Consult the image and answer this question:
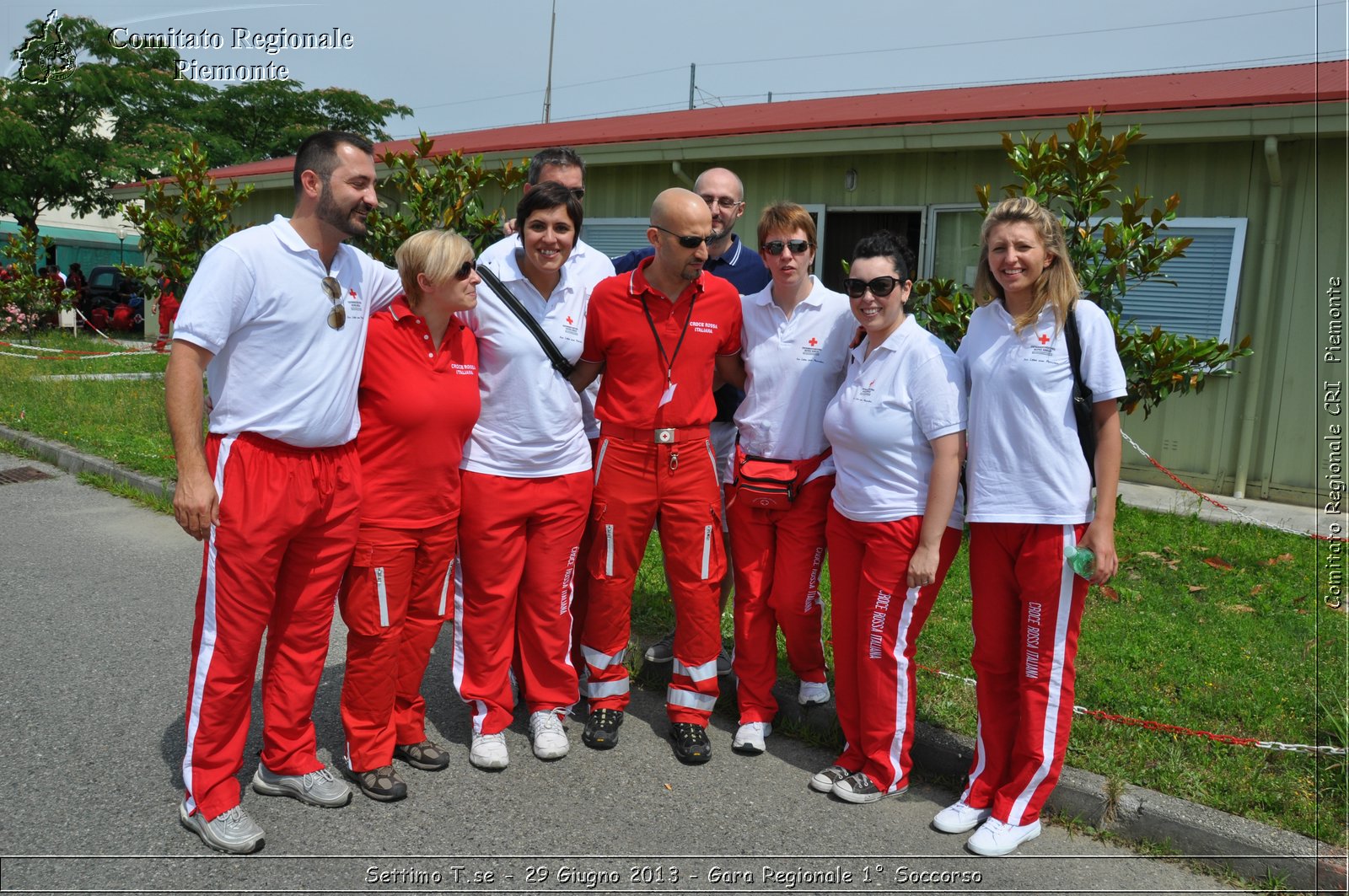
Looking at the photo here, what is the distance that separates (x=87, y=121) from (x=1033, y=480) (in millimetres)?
29107

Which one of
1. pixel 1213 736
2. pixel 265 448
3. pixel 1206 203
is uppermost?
pixel 1206 203

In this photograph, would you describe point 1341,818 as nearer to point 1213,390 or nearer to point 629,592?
point 629,592

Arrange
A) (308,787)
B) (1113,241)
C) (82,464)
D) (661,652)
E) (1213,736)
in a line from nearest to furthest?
1. (308,787)
2. (1213,736)
3. (661,652)
4. (1113,241)
5. (82,464)

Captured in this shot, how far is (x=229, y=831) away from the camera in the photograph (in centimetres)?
324

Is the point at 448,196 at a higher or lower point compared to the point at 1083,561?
higher

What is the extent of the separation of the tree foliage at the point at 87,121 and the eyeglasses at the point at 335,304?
71.9 feet

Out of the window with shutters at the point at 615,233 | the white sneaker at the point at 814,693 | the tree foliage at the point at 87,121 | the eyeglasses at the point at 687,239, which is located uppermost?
the tree foliage at the point at 87,121

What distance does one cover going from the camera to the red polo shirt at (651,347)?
3973 mm

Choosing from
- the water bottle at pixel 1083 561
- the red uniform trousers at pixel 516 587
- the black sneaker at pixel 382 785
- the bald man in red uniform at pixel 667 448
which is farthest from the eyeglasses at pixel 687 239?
the black sneaker at pixel 382 785

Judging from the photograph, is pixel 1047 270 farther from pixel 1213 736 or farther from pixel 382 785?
pixel 382 785

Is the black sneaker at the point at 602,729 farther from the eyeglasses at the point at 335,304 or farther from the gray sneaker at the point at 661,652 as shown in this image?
the eyeglasses at the point at 335,304

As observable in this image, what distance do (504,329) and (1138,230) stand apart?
4.41 metres

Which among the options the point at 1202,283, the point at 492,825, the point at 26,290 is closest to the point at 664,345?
the point at 492,825

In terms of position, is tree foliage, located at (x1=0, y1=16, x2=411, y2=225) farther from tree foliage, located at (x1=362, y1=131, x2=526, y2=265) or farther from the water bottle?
the water bottle
